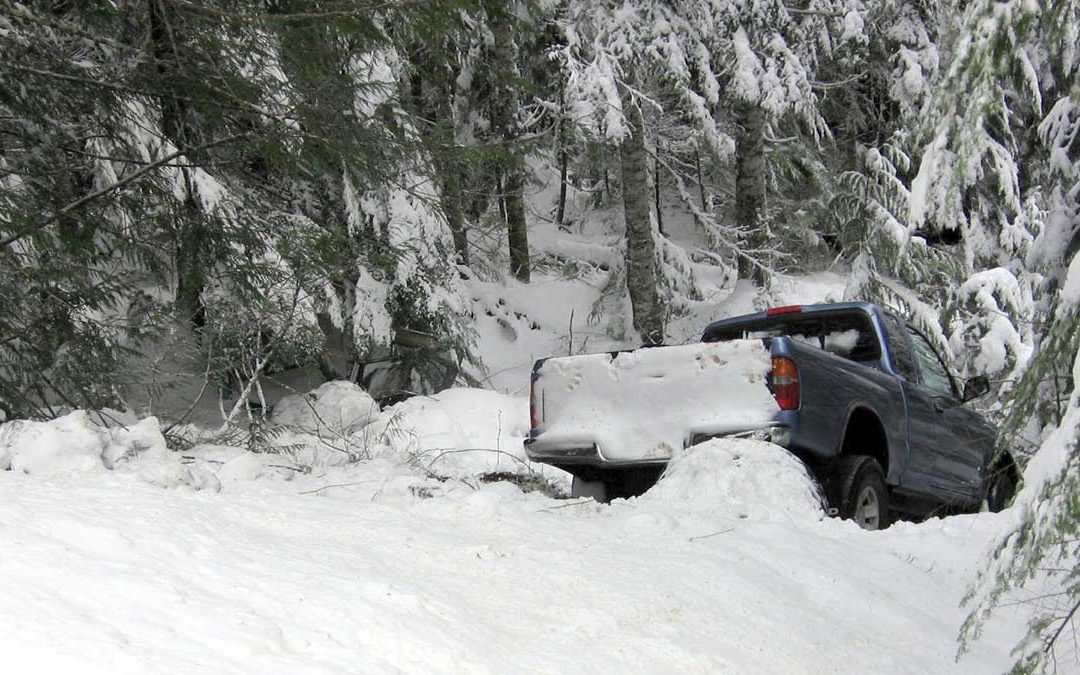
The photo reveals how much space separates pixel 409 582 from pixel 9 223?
4.08m

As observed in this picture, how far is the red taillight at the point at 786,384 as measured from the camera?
19.2 feet

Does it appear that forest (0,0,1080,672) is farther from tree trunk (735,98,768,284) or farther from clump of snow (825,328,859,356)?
clump of snow (825,328,859,356)

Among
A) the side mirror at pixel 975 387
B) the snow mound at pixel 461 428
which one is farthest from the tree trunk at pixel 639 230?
the side mirror at pixel 975 387

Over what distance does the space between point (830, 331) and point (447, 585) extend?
4800 millimetres

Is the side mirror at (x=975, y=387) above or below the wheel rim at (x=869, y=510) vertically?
above

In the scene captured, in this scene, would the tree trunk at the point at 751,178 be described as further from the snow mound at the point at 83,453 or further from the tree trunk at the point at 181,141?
the snow mound at the point at 83,453

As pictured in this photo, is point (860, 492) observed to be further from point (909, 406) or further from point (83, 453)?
point (83, 453)

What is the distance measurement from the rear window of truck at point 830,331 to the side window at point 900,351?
179mm

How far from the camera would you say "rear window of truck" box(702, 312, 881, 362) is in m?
7.50

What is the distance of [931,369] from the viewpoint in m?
8.16

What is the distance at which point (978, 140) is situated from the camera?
2.93 meters

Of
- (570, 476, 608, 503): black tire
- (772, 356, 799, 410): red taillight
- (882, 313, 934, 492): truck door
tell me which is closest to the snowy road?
(772, 356, 799, 410): red taillight

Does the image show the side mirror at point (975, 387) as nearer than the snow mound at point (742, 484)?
No

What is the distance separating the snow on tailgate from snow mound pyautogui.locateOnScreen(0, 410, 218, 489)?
2.42 meters
